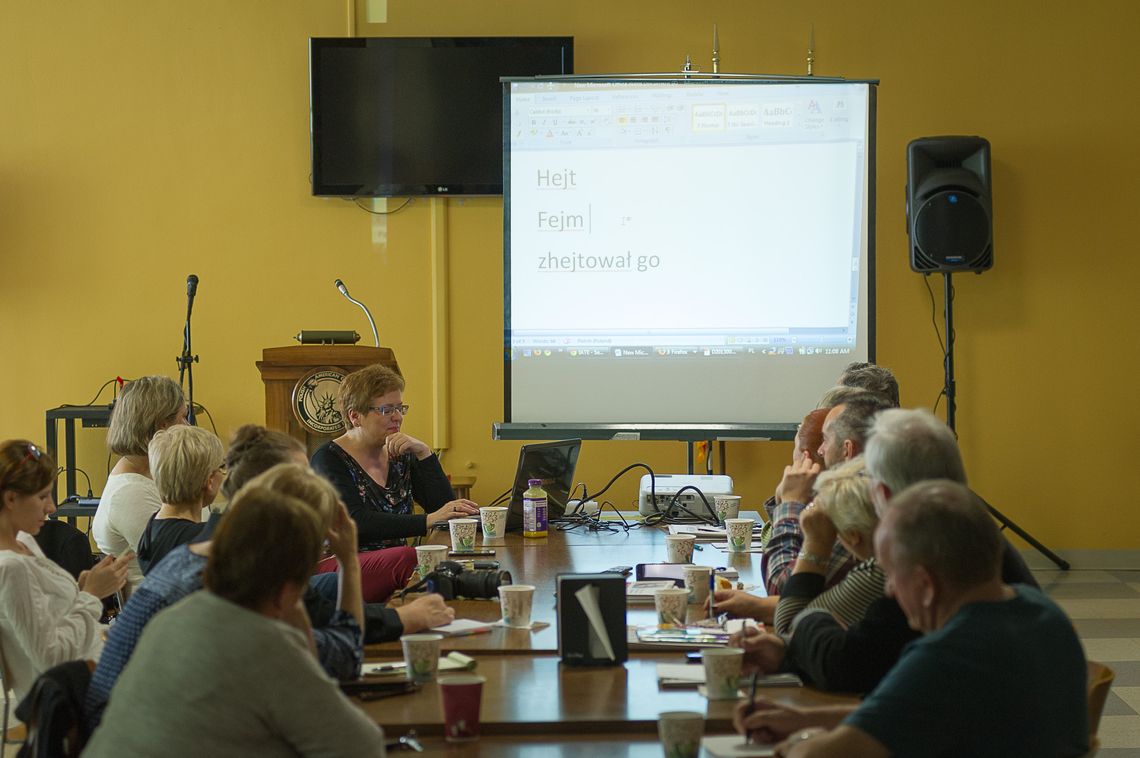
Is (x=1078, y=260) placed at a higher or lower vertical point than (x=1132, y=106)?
lower

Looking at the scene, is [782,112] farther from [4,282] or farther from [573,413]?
[4,282]

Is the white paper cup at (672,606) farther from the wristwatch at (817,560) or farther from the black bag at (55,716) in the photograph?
the black bag at (55,716)

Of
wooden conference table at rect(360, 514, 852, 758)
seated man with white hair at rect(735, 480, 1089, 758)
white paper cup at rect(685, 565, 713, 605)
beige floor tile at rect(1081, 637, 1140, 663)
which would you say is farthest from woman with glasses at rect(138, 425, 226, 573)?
beige floor tile at rect(1081, 637, 1140, 663)

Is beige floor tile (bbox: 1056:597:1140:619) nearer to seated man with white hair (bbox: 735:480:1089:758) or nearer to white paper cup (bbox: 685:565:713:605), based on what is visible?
white paper cup (bbox: 685:565:713:605)

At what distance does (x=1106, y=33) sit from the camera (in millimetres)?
6617

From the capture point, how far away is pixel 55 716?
6.74ft

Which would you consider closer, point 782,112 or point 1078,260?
point 782,112

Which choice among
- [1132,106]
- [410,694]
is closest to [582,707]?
[410,694]

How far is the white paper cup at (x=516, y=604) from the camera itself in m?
2.60

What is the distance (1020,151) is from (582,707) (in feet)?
18.1

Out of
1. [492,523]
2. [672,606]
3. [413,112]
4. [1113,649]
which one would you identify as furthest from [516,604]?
[413,112]

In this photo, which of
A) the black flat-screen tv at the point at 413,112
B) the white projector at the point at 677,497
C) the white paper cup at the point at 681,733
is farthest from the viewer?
the black flat-screen tv at the point at 413,112

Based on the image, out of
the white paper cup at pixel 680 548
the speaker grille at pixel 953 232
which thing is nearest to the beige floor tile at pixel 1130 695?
the white paper cup at pixel 680 548

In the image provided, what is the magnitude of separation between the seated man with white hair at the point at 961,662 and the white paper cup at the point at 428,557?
1.57m
